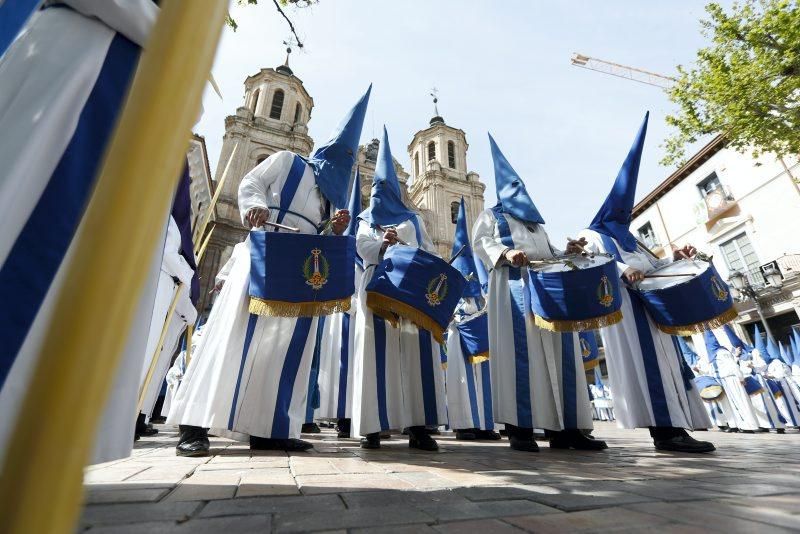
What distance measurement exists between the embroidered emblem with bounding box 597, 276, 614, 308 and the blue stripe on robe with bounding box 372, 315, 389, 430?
1.71m

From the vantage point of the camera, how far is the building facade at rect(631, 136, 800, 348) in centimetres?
1543

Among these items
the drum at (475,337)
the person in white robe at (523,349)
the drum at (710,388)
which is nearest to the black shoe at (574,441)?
the person in white robe at (523,349)

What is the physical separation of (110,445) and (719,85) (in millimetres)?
11681

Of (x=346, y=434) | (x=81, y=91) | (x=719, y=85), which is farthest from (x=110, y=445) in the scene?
(x=719, y=85)

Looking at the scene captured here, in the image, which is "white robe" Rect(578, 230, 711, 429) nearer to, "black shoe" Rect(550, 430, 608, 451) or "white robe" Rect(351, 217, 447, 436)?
"black shoe" Rect(550, 430, 608, 451)

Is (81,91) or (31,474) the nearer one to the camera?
(31,474)


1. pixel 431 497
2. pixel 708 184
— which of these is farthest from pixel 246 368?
pixel 708 184

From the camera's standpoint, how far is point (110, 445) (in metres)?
1.05

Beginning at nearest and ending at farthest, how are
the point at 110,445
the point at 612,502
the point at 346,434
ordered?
the point at 110,445
the point at 612,502
the point at 346,434

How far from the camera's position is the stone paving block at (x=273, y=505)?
3.55 feet

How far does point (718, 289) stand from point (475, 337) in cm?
259

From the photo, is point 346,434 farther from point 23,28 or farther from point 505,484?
point 23,28

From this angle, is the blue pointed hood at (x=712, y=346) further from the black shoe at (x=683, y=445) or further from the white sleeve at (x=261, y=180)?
the white sleeve at (x=261, y=180)

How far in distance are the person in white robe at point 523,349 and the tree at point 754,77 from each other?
26.2ft
